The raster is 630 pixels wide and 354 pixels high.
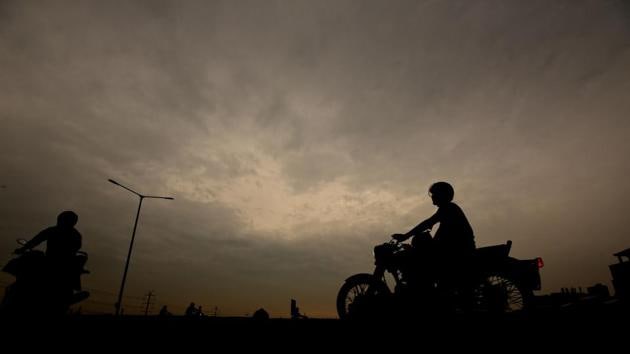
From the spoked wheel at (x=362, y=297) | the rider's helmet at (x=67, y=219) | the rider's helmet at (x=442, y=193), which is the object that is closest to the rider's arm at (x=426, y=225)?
the rider's helmet at (x=442, y=193)

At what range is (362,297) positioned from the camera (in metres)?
6.40

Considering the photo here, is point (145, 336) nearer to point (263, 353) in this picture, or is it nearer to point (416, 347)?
point (263, 353)

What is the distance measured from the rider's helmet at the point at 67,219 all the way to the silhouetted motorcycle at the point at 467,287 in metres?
5.96

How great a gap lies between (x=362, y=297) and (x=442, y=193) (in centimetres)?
272

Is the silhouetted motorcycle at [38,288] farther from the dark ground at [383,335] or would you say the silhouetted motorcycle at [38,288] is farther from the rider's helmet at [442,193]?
the rider's helmet at [442,193]

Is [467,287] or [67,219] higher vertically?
[67,219]

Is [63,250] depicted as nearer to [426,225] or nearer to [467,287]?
[426,225]

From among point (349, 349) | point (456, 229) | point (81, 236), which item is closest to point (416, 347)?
point (349, 349)

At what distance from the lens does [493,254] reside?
5.75 meters

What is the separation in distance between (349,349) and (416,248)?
314cm

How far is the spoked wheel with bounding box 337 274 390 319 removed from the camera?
228 inches

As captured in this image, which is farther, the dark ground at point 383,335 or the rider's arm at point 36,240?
the rider's arm at point 36,240

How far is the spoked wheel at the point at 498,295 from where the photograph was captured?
566 centimetres

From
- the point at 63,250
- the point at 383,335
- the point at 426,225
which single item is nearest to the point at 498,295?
the point at 426,225
